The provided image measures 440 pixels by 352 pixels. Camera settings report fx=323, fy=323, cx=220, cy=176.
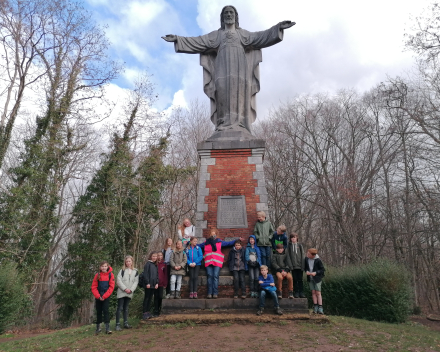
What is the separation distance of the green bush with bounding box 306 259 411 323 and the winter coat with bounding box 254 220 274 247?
4616mm

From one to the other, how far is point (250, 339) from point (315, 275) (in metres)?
2.56

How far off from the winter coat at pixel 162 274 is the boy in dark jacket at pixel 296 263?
8.84 ft

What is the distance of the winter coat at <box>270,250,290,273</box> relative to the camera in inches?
274

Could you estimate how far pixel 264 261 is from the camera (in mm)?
7148

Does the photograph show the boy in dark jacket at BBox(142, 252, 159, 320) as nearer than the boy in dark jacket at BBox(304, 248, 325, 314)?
Yes

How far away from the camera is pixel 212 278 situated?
22.4 ft

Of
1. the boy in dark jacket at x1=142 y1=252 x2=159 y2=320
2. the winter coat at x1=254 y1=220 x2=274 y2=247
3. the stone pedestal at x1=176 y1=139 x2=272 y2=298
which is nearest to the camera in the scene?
the boy in dark jacket at x1=142 y1=252 x2=159 y2=320

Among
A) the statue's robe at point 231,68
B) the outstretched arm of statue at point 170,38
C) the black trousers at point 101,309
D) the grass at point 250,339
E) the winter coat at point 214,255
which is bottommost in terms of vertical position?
the grass at point 250,339

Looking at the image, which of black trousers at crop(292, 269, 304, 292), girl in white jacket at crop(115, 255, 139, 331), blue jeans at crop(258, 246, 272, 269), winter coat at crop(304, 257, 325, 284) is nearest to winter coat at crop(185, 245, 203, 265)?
girl in white jacket at crop(115, 255, 139, 331)

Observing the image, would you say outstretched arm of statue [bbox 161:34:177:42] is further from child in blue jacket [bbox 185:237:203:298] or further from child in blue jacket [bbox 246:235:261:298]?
child in blue jacket [bbox 246:235:261:298]

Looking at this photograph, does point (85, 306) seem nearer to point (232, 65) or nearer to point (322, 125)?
point (232, 65)

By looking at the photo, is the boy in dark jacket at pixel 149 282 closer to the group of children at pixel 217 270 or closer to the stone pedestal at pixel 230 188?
the group of children at pixel 217 270

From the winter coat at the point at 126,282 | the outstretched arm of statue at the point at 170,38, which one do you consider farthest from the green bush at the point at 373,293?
the outstretched arm of statue at the point at 170,38

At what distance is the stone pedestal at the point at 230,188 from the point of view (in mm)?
7980
